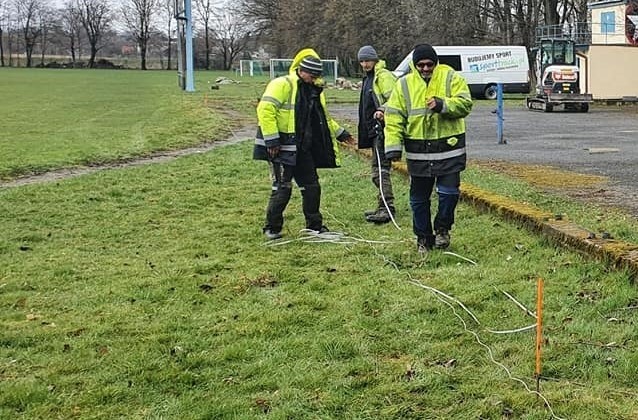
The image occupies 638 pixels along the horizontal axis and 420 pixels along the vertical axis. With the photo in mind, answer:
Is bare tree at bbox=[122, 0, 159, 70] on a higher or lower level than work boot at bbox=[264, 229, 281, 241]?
Result: higher

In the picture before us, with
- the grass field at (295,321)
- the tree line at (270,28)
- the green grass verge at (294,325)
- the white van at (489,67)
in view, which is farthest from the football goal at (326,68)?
the green grass verge at (294,325)

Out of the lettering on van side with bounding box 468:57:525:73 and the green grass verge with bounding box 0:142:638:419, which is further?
the lettering on van side with bounding box 468:57:525:73

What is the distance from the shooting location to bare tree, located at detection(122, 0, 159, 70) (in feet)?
379

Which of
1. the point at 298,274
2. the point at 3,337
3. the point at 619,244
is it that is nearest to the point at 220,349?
the point at 3,337

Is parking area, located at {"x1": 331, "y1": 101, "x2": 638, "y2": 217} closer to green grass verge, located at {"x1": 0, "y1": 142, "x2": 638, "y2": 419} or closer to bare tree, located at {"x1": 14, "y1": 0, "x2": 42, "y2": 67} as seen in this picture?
green grass verge, located at {"x1": 0, "y1": 142, "x2": 638, "y2": 419}

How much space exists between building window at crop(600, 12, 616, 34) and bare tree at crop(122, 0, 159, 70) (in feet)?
265

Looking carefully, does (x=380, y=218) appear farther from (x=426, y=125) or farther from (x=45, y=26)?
(x=45, y=26)

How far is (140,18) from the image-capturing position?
116438mm

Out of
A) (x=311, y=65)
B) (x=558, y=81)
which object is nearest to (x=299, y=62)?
(x=311, y=65)

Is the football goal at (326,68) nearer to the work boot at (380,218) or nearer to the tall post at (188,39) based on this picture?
the tall post at (188,39)

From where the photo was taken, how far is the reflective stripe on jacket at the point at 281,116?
7.36 metres

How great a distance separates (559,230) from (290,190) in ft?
8.57

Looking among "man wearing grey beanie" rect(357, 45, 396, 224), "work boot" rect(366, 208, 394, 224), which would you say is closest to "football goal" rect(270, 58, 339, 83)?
"man wearing grey beanie" rect(357, 45, 396, 224)

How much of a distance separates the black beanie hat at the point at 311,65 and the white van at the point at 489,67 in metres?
34.8
